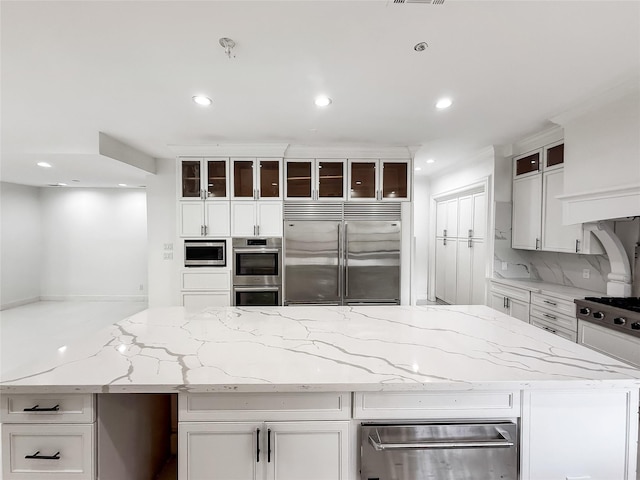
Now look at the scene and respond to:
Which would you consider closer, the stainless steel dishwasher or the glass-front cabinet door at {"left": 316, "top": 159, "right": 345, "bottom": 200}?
the stainless steel dishwasher

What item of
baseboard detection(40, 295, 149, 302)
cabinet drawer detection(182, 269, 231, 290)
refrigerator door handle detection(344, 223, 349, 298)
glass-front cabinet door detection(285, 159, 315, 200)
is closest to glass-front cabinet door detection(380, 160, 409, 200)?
refrigerator door handle detection(344, 223, 349, 298)

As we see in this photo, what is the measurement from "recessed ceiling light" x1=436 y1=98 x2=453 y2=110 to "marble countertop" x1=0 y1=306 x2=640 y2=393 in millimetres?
1801

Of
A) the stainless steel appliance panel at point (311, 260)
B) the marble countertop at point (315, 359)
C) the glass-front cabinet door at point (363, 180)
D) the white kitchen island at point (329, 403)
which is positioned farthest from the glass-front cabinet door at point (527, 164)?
the white kitchen island at point (329, 403)

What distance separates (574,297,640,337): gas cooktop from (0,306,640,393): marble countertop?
42.9 inches

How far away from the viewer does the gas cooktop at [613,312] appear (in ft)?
6.74

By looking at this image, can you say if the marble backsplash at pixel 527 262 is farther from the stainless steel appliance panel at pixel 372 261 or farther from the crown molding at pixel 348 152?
the crown molding at pixel 348 152

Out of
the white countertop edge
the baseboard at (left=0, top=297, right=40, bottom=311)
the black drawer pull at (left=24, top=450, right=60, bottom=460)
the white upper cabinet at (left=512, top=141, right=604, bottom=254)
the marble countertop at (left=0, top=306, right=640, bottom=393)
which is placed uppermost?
the white upper cabinet at (left=512, top=141, right=604, bottom=254)

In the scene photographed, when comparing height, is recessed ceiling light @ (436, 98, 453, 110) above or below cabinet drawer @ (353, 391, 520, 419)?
above

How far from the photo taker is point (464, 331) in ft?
5.20

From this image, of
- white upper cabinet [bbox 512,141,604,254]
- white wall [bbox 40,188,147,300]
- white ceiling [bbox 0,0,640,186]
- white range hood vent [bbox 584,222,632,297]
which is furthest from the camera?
white wall [bbox 40,188,147,300]

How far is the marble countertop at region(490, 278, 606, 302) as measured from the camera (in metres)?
2.75

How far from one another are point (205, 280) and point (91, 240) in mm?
4073

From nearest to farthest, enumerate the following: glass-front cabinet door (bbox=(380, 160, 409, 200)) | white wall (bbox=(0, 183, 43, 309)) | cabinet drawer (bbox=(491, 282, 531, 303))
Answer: cabinet drawer (bbox=(491, 282, 531, 303)) < glass-front cabinet door (bbox=(380, 160, 409, 200)) < white wall (bbox=(0, 183, 43, 309))

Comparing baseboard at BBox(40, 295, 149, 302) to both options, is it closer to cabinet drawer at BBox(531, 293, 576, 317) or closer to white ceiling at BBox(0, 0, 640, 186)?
white ceiling at BBox(0, 0, 640, 186)
